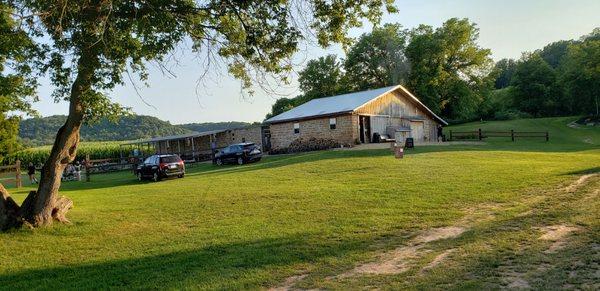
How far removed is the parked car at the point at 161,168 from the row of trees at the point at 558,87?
52058mm

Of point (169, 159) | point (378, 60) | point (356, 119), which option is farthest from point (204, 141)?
point (378, 60)

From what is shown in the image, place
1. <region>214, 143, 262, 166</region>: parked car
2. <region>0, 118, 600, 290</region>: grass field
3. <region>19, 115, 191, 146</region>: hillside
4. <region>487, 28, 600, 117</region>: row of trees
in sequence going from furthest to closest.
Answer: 1. <region>19, 115, 191, 146</region>: hillside
2. <region>487, 28, 600, 117</region>: row of trees
3. <region>214, 143, 262, 166</region>: parked car
4. <region>0, 118, 600, 290</region>: grass field

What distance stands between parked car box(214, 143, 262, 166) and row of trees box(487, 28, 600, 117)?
45023 millimetres

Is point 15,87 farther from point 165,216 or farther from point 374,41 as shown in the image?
point 374,41

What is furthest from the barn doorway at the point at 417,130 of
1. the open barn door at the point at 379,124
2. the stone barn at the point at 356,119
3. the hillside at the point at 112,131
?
the hillside at the point at 112,131

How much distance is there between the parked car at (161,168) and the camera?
23766 millimetres

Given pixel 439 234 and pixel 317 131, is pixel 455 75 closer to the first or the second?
pixel 317 131

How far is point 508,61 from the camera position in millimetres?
119125

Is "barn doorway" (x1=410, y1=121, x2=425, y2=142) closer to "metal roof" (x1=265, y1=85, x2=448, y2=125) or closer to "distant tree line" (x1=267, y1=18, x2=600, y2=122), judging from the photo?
"metal roof" (x1=265, y1=85, x2=448, y2=125)

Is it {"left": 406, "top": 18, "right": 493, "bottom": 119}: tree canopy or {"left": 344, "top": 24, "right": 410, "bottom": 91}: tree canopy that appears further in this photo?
{"left": 344, "top": 24, "right": 410, "bottom": 91}: tree canopy

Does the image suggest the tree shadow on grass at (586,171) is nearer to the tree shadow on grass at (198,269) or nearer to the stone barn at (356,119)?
the tree shadow on grass at (198,269)

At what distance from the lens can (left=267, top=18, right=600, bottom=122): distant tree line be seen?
58.6m

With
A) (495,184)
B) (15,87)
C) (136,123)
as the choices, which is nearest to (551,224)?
(495,184)

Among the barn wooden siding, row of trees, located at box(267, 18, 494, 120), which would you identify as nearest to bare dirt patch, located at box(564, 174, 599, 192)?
the barn wooden siding
